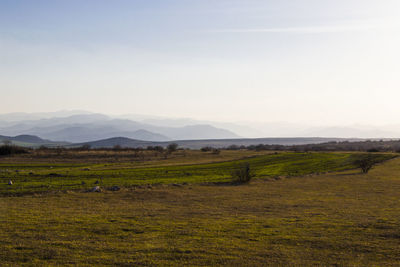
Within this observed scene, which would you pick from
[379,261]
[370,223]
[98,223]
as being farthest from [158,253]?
[370,223]

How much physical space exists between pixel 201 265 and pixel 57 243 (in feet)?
20.9

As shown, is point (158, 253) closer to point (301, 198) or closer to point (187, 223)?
point (187, 223)

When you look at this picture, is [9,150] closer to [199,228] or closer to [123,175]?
[123,175]

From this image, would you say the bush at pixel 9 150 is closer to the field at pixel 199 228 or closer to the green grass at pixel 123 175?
the green grass at pixel 123 175

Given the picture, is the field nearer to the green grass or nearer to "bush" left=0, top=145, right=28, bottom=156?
the green grass

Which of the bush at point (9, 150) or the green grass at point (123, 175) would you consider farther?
the bush at point (9, 150)

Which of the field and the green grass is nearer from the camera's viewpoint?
the field

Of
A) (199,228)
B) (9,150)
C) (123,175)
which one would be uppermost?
(199,228)

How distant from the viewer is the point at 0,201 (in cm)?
2403

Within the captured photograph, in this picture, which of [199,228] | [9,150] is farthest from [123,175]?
[9,150]

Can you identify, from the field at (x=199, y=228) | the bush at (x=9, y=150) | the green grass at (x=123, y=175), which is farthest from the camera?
the bush at (x=9, y=150)

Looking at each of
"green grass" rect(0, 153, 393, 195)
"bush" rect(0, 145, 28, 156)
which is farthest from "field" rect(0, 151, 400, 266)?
"bush" rect(0, 145, 28, 156)

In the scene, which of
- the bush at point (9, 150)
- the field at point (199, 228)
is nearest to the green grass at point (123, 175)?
the field at point (199, 228)

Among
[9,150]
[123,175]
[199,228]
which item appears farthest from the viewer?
[9,150]
